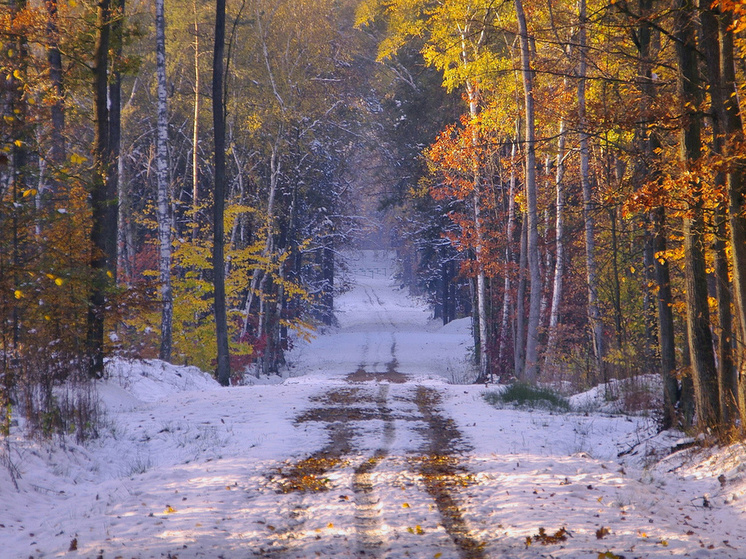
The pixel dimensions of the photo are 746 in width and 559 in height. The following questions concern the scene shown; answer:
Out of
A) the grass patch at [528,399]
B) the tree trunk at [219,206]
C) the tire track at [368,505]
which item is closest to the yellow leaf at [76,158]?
the tire track at [368,505]

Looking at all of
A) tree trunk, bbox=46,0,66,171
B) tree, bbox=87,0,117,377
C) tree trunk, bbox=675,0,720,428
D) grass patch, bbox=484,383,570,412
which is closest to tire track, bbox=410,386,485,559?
grass patch, bbox=484,383,570,412

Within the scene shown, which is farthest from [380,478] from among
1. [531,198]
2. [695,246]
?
[531,198]

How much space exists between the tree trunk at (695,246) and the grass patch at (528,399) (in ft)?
13.5

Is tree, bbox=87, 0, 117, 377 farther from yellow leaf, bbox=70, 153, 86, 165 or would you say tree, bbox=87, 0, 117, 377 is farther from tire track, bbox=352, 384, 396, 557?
tire track, bbox=352, 384, 396, 557

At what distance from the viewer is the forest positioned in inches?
340

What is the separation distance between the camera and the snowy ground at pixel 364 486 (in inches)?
212

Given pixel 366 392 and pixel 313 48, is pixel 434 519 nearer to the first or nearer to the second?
pixel 366 392

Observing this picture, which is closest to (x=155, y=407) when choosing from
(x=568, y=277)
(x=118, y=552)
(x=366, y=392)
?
(x=366, y=392)

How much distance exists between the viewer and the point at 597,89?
1644cm

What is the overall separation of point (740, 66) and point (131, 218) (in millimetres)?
26416

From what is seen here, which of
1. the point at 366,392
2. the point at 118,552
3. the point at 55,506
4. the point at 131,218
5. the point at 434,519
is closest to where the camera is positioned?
the point at 118,552

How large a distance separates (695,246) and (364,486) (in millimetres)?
5482

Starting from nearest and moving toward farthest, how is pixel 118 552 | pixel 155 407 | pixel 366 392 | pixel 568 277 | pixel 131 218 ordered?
1. pixel 118 552
2. pixel 155 407
3. pixel 366 392
4. pixel 568 277
5. pixel 131 218

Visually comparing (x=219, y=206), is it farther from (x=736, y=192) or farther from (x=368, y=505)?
(x=736, y=192)
